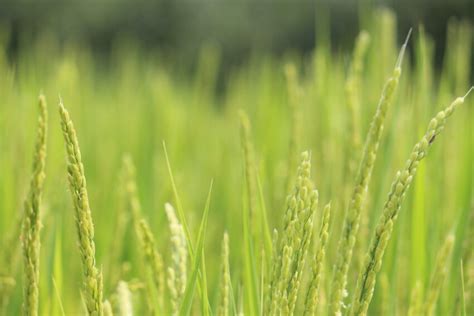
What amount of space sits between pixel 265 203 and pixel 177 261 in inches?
31.3

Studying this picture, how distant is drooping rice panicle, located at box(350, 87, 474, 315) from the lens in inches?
18.1

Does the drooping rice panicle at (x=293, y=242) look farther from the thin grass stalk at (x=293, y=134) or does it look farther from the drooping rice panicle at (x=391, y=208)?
the thin grass stalk at (x=293, y=134)

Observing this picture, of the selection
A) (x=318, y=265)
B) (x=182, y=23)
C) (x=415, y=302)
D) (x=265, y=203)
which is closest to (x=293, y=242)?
(x=318, y=265)

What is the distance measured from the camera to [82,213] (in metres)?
0.48

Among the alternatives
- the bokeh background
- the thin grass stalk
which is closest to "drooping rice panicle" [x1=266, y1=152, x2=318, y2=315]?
the thin grass stalk

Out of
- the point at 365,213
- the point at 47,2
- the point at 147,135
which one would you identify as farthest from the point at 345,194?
the point at 47,2

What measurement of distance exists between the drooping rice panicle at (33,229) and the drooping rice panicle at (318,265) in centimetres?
22

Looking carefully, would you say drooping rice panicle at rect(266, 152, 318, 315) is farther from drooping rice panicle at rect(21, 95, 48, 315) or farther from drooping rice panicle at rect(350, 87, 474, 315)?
drooping rice panicle at rect(21, 95, 48, 315)

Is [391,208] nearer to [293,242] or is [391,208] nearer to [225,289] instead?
[293,242]

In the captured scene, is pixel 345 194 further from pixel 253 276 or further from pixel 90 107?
pixel 90 107

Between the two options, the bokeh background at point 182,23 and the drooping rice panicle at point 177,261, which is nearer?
the drooping rice panicle at point 177,261

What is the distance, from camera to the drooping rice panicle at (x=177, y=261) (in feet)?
1.98

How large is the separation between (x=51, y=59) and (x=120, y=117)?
1.12 metres

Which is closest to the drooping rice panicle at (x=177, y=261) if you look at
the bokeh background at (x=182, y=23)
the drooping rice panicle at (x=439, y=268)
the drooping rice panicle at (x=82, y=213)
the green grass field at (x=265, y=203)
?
the green grass field at (x=265, y=203)
